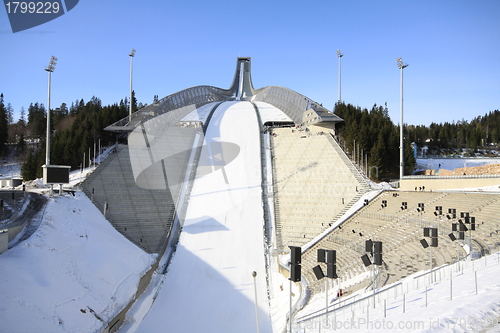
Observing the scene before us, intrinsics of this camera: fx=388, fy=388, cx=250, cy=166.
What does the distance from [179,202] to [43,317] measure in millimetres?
14398

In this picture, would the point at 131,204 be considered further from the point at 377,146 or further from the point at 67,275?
the point at 377,146

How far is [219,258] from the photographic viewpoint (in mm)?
17094

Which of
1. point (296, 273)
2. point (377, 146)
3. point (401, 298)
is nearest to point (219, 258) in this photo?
point (401, 298)

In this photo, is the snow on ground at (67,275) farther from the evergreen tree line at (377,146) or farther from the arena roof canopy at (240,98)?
the evergreen tree line at (377,146)

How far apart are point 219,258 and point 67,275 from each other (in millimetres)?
7190

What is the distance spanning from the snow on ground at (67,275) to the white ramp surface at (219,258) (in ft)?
4.90

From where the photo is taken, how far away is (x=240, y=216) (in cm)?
2141

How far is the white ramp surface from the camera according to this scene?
12422mm

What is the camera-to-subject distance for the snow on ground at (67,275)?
352 inches

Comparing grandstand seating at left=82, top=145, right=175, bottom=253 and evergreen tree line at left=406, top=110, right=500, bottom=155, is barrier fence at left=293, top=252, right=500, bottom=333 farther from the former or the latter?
evergreen tree line at left=406, top=110, right=500, bottom=155

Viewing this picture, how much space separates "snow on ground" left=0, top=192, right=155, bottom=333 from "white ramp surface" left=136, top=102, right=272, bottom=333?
149cm

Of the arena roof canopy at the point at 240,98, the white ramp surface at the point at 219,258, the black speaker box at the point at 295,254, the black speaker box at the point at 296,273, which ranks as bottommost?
the white ramp surface at the point at 219,258

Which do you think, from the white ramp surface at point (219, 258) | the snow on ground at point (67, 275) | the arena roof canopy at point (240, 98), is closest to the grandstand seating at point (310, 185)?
the white ramp surface at point (219, 258)

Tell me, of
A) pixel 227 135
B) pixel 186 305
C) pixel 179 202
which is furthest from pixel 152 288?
pixel 227 135
